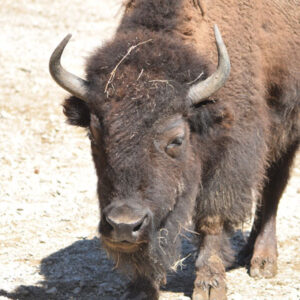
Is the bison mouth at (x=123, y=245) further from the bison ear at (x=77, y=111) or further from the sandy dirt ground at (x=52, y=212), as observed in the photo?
the sandy dirt ground at (x=52, y=212)

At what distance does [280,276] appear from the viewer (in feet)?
21.6

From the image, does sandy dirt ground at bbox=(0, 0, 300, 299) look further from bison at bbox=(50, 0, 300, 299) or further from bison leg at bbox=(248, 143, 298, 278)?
bison at bbox=(50, 0, 300, 299)

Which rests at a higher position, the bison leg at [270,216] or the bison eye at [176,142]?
the bison eye at [176,142]

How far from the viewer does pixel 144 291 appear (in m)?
5.79

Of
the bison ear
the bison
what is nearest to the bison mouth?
the bison

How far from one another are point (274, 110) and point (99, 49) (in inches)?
69.4

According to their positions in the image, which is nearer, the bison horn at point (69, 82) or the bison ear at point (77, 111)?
the bison horn at point (69, 82)

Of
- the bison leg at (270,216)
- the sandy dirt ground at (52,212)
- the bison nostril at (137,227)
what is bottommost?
the sandy dirt ground at (52,212)

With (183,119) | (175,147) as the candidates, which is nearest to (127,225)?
(175,147)

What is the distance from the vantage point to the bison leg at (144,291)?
5.76 m

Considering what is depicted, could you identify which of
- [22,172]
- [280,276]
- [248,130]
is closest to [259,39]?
[248,130]

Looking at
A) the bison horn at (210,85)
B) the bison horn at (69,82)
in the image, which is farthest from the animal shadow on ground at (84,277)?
the bison horn at (69,82)

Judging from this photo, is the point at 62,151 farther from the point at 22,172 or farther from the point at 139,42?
the point at 139,42

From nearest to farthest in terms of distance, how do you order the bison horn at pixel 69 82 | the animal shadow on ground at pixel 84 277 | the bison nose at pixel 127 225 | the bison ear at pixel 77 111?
the bison nose at pixel 127 225 → the bison horn at pixel 69 82 → the bison ear at pixel 77 111 → the animal shadow on ground at pixel 84 277
